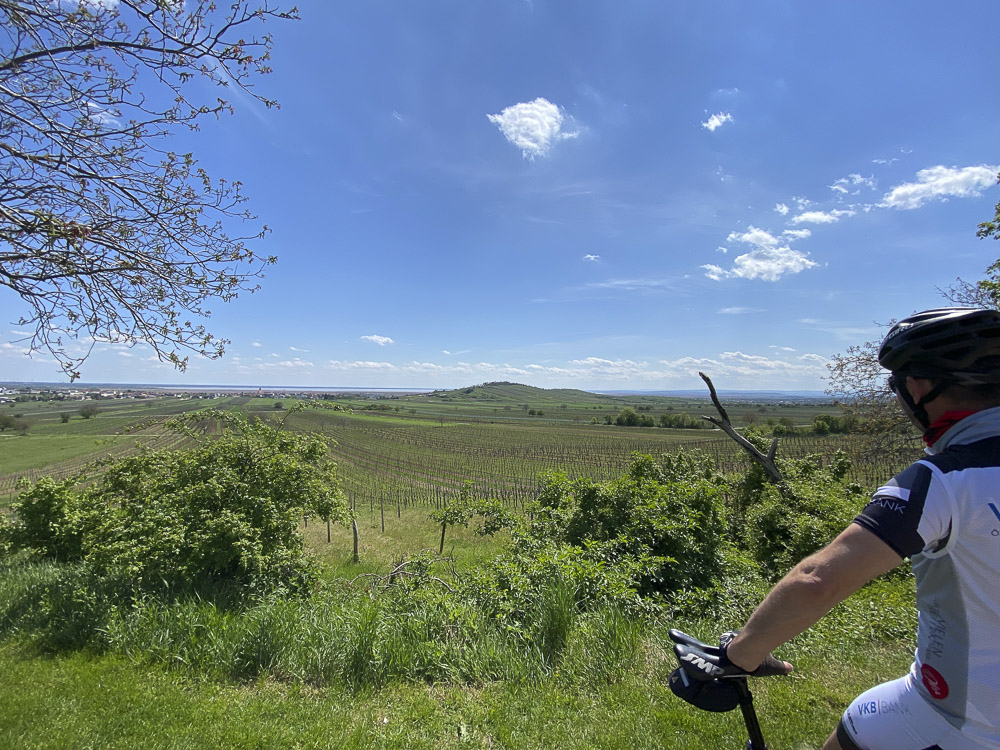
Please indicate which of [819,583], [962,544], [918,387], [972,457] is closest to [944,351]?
[918,387]

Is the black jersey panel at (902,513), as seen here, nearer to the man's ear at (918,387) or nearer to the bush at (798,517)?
the man's ear at (918,387)

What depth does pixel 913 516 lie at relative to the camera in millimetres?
1226

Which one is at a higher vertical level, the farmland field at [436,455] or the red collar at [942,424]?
the red collar at [942,424]

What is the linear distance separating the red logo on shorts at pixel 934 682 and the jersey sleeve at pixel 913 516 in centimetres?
49

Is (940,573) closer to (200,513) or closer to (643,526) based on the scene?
(643,526)

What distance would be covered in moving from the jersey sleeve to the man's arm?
3cm

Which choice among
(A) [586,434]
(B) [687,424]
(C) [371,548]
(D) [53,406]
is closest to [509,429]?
(A) [586,434]

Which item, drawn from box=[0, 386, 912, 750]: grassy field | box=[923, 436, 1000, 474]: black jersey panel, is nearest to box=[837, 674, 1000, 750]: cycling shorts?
box=[923, 436, 1000, 474]: black jersey panel

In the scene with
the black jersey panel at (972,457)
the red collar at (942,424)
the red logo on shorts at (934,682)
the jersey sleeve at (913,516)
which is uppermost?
the red collar at (942,424)

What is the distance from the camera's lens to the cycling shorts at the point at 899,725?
134 cm

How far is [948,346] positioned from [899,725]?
1.44 meters

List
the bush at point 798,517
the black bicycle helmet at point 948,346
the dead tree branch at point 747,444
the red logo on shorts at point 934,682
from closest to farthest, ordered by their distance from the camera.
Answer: the red logo on shorts at point 934,682, the black bicycle helmet at point 948,346, the bush at point 798,517, the dead tree branch at point 747,444

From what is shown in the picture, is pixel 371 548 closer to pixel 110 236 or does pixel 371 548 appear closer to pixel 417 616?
pixel 417 616

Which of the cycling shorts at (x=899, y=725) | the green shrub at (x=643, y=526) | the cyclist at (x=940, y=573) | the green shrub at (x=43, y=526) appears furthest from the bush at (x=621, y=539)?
the green shrub at (x=43, y=526)
